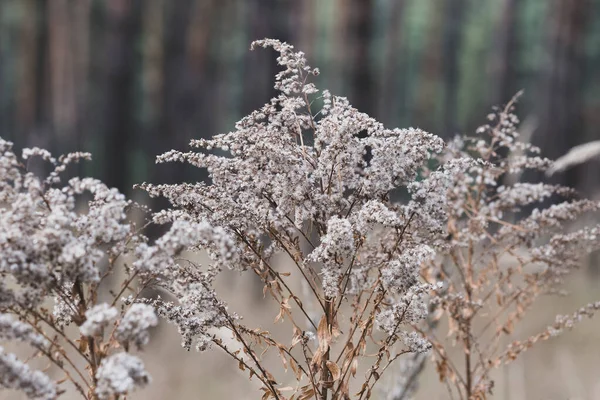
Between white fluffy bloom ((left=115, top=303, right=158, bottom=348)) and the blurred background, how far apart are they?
10.6ft

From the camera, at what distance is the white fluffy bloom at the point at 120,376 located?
188 centimetres

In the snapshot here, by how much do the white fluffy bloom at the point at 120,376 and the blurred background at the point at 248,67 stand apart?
328cm

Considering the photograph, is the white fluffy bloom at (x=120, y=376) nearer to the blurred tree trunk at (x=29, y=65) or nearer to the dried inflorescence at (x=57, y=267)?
the dried inflorescence at (x=57, y=267)

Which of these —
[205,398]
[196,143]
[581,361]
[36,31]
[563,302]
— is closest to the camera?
[196,143]

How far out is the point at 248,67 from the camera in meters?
14.3

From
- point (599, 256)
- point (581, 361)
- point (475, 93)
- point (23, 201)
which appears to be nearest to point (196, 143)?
point (23, 201)

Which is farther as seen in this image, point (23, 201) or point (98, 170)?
point (98, 170)

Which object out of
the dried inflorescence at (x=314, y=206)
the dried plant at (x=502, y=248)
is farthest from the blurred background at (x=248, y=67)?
the dried inflorescence at (x=314, y=206)

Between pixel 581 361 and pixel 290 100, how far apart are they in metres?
5.12

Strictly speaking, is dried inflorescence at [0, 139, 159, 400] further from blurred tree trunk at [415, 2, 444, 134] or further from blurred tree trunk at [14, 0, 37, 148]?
blurred tree trunk at [14, 0, 37, 148]

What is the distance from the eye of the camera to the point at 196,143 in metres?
2.47

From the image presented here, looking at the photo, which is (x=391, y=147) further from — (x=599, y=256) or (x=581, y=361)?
(x=599, y=256)

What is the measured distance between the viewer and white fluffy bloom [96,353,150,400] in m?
1.88

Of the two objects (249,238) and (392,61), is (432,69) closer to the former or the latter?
(392,61)
